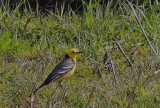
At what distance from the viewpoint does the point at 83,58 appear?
621 cm

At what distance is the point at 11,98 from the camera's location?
186 inches

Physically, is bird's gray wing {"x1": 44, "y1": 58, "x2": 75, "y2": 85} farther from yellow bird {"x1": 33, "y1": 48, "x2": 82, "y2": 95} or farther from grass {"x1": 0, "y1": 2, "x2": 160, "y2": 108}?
grass {"x1": 0, "y1": 2, "x2": 160, "y2": 108}

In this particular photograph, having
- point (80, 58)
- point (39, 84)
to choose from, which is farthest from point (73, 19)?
point (39, 84)

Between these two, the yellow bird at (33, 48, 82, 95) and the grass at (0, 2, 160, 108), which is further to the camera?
the yellow bird at (33, 48, 82, 95)

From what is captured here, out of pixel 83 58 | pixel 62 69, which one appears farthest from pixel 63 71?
pixel 83 58

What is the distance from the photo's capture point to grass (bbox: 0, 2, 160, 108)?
4.56m

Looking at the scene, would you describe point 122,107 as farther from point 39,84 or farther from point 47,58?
point 47,58

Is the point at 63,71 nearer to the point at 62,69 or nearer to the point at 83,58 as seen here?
the point at 62,69

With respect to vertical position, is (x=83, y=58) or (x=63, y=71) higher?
Result: (x=63, y=71)

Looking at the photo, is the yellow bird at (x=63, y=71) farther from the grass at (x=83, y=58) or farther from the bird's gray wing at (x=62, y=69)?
the grass at (x=83, y=58)

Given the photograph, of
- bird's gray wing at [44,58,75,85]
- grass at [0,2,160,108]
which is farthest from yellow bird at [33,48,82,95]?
grass at [0,2,160,108]

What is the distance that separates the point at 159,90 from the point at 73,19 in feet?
9.65

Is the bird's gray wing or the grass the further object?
the bird's gray wing

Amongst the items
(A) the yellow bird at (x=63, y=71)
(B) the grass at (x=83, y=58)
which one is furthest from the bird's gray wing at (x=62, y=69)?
(B) the grass at (x=83, y=58)
